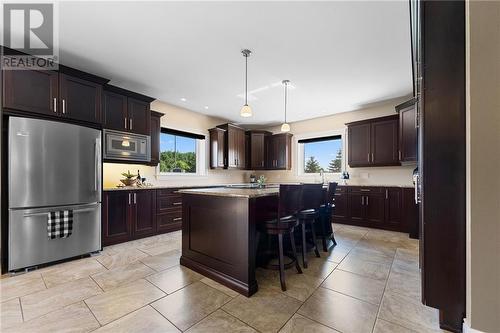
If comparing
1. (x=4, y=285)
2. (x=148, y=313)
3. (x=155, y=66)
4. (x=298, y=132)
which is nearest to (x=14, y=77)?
(x=155, y=66)

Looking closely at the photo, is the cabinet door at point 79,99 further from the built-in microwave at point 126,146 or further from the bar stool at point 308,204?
the bar stool at point 308,204

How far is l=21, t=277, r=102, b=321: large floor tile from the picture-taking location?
1.72 meters

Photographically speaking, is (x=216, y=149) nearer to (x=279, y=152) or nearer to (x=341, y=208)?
(x=279, y=152)

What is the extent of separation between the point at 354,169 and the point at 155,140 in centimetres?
458

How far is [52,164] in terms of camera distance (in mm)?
2594

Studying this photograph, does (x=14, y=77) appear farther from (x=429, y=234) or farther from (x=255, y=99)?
→ (x=429, y=234)

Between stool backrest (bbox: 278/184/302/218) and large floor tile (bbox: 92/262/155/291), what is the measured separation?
1.67 metres

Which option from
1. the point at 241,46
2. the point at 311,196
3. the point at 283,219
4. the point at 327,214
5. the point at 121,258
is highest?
A: the point at 241,46

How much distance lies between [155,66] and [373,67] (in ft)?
10.5

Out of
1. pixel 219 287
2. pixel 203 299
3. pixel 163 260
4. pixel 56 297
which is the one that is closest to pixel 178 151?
pixel 163 260

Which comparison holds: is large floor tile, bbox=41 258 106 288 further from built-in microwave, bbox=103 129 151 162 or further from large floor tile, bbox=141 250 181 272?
built-in microwave, bbox=103 129 151 162

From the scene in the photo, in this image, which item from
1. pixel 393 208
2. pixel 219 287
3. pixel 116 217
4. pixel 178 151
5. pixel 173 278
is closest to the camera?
pixel 219 287

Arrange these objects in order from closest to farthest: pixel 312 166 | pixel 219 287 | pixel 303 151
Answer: pixel 219 287 → pixel 312 166 → pixel 303 151

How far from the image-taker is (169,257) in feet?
9.36
